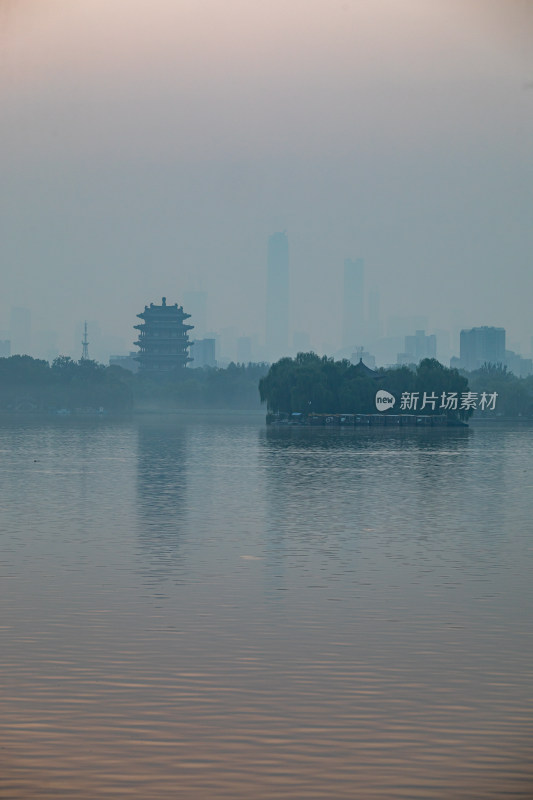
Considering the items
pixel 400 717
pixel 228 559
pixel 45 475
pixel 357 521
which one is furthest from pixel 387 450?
pixel 400 717

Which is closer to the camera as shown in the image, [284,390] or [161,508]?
[161,508]

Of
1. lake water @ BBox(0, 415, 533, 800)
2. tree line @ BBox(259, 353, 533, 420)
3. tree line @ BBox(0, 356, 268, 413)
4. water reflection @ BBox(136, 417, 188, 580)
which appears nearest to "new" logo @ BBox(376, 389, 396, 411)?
tree line @ BBox(259, 353, 533, 420)

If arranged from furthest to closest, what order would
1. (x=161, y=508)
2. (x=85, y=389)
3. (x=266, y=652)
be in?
(x=85, y=389) → (x=161, y=508) → (x=266, y=652)

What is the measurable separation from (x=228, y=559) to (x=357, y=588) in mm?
3948

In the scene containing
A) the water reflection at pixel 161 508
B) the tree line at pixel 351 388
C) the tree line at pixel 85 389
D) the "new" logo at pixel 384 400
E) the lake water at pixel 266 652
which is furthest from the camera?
the tree line at pixel 85 389

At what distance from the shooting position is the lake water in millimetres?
9336

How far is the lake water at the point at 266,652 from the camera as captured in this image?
9.34 metres

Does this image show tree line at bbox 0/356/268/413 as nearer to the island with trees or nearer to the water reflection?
the island with trees

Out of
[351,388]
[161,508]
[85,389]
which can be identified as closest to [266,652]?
[161,508]

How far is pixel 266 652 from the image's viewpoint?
13438mm

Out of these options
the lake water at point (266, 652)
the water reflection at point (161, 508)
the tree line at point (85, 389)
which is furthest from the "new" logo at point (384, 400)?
the tree line at point (85, 389)

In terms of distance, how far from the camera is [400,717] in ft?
35.1

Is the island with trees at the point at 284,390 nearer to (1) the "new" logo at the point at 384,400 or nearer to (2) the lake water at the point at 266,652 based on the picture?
(1) the "new" logo at the point at 384,400

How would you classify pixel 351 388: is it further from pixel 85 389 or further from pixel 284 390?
pixel 85 389
